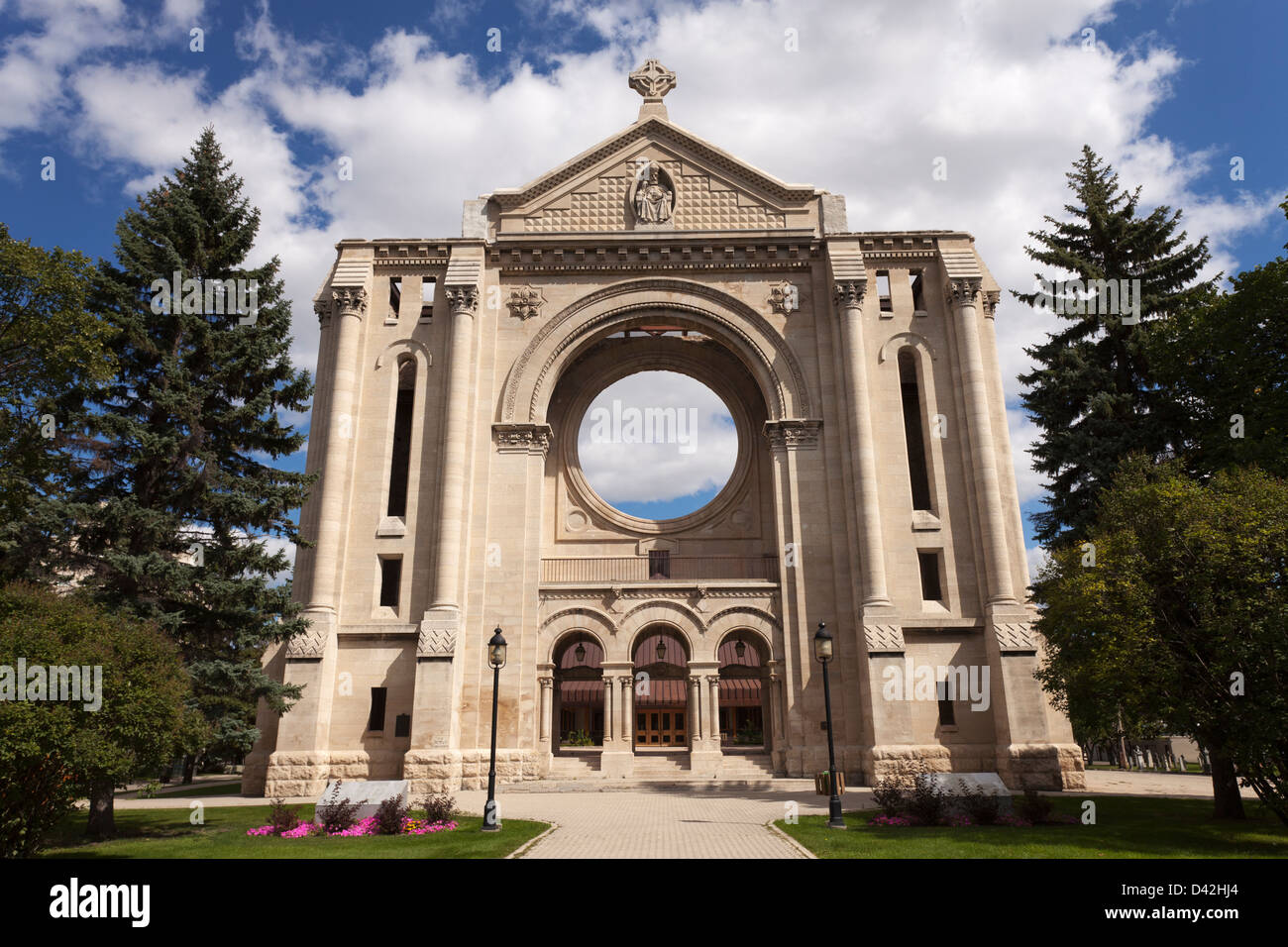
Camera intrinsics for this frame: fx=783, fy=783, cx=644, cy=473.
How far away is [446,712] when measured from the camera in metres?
25.1

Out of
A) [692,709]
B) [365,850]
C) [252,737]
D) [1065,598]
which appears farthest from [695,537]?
[365,850]

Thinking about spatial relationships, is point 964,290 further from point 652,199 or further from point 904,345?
point 652,199

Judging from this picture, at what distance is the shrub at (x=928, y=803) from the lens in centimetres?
1619

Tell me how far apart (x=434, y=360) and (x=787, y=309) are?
13.8 meters

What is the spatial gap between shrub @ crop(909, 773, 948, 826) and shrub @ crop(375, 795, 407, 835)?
34.9 feet

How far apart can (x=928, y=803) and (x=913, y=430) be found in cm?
1759

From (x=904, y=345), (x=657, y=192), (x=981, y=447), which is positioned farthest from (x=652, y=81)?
(x=981, y=447)

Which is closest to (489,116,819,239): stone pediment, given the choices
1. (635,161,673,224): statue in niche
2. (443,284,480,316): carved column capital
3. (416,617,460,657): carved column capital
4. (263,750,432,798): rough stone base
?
(635,161,673,224): statue in niche

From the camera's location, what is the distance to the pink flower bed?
1562cm

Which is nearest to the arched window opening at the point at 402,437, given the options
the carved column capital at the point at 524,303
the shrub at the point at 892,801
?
the carved column capital at the point at 524,303

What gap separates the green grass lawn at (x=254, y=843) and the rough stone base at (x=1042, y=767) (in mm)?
15859

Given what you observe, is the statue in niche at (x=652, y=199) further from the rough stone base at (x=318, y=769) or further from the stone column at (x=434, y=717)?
the rough stone base at (x=318, y=769)

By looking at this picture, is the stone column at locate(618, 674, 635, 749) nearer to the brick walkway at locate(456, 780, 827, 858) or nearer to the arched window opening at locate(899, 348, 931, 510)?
the brick walkway at locate(456, 780, 827, 858)
